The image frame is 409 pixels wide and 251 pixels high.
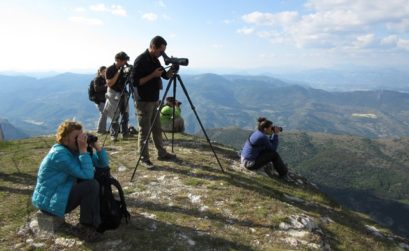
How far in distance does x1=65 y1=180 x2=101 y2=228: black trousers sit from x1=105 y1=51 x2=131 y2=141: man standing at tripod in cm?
942

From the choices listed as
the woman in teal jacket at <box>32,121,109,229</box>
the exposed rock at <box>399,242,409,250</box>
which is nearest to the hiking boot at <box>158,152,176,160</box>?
the woman in teal jacket at <box>32,121,109,229</box>

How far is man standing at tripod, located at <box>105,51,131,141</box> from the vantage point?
16984 millimetres

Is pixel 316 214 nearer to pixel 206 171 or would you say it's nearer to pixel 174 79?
pixel 206 171

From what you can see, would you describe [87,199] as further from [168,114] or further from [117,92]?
[168,114]

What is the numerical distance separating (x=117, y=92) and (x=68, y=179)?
1107 cm

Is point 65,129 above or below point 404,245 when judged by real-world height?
above

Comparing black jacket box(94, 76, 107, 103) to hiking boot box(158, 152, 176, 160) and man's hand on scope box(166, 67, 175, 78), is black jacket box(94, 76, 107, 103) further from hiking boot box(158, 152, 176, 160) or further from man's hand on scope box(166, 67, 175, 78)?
man's hand on scope box(166, 67, 175, 78)

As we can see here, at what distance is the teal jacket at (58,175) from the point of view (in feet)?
23.8

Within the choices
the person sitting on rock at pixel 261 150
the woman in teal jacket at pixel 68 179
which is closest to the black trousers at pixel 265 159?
the person sitting on rock at pixel 261 150

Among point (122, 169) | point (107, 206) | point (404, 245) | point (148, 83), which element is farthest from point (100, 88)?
point (404, 245)

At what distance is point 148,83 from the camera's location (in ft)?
41.3

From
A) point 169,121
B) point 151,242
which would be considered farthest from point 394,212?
point 151,242

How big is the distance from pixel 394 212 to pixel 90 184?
653 ft

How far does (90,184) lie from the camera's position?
24.7 ft
